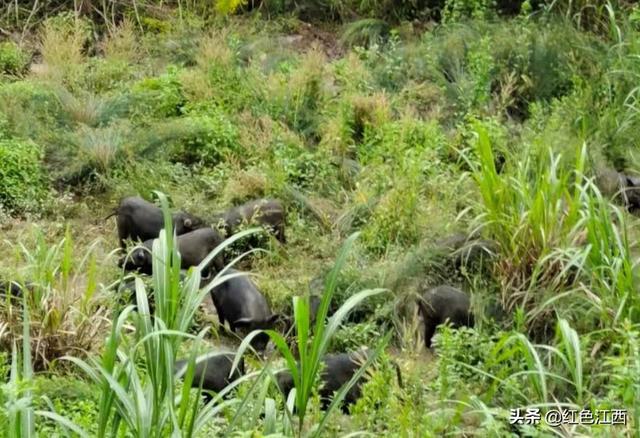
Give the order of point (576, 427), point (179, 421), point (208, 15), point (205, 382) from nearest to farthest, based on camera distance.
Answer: point (179, 421), point (576, 427), point (205, 382), point (208, 15)

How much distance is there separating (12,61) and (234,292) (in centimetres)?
474

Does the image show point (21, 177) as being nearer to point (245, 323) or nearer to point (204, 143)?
point (204, 143)

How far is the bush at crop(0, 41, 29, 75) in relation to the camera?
9.59 meters

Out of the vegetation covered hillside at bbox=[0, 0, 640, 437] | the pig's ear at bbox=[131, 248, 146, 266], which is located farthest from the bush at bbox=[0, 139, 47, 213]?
the pig's ear at bbox=[131, 248, 146, 266]

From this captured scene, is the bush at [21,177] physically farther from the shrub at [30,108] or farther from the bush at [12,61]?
the bush at [12,61]

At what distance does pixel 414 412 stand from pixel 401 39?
6.23m

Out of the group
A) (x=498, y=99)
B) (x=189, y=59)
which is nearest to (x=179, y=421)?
(x=498, y=99)

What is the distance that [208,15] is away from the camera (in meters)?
10.8

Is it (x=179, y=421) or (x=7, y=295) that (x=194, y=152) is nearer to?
Answer: (x=7, y=295)

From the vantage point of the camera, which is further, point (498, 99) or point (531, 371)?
point (498, 99)

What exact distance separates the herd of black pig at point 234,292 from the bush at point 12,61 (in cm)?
297

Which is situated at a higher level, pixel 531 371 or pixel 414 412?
pixel 531 371

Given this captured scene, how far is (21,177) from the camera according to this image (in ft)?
24.4

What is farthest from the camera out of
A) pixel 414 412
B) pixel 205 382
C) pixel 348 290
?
pixel 348 290
